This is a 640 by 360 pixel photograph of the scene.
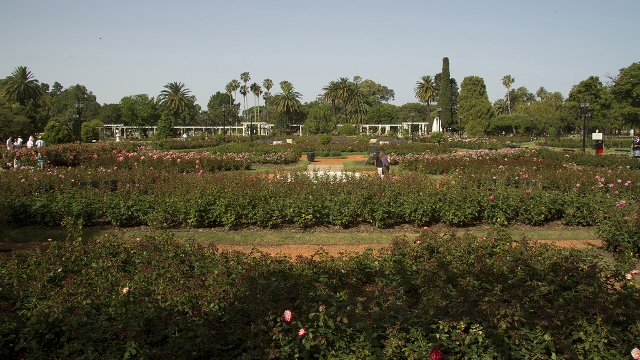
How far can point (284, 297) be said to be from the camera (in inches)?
143

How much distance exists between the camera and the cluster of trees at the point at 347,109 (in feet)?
155

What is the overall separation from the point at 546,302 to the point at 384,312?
4.30ft

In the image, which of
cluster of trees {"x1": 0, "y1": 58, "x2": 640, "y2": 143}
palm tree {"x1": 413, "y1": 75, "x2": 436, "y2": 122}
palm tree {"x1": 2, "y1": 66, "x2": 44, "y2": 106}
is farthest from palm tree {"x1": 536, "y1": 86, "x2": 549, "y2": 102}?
palm tree {"x1": 2, "y1": 66, "x2": 44, "y2": 106}

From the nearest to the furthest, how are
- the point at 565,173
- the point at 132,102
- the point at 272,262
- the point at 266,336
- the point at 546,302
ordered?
the point at 266,336, the point at 546,302, the point at 272,262, the point at 565,173, the point at 132,102

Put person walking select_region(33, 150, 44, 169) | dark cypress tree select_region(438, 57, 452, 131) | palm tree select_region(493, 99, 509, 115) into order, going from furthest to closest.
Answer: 1. palm tree select_region(493, 99, 509, 115)
2. dark cypress tree select_region(438, 57, 452, 131)
3. person walking select_region(33, 150, 44, 169)

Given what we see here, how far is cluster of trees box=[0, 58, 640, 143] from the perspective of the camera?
4733cm

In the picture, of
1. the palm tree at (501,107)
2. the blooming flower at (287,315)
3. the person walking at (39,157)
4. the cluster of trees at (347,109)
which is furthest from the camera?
the palm tree at (501,107)

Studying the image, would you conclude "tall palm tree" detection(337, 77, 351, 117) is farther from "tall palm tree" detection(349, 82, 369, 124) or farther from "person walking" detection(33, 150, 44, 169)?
"person walking" detection(33, 150, 44, 169)

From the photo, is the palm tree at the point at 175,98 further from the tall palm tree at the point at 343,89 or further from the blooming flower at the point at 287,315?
the blooming flower at the point at 287,315

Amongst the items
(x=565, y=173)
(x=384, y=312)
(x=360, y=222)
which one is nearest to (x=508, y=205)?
(x=360, y=222)

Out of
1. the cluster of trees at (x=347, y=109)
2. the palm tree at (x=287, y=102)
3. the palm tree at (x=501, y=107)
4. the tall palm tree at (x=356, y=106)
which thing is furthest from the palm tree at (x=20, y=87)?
the palm tree at (x=501, y=107)

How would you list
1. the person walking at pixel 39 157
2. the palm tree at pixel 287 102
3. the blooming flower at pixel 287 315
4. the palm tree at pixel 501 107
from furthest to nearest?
the palm tree at pixel 501 107 < the palm tree at pixel 287 102 < the person walking at pixel 39 157 < the blooming flower at pixel 287 315

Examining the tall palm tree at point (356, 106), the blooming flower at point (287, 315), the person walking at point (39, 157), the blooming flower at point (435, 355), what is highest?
the tall palm tree at point (356, 106)

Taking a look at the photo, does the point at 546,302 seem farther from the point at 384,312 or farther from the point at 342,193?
the point at 342,193
